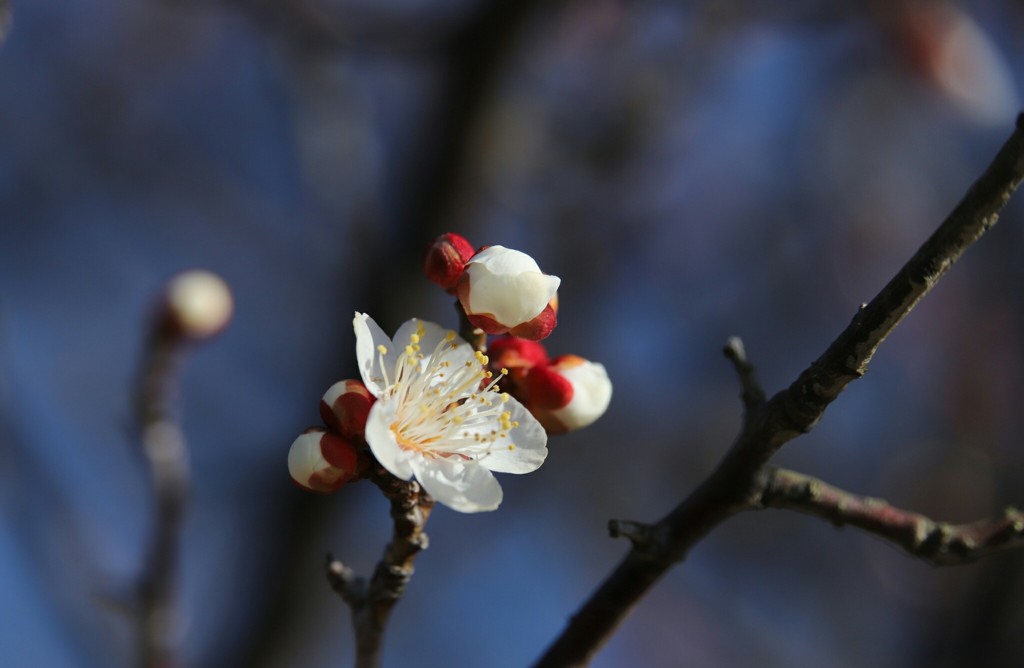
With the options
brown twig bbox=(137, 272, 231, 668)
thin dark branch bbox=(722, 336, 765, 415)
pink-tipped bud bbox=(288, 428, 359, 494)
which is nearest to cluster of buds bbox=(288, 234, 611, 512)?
pink-tipped bud bbox=(288, 428, 359, 494)

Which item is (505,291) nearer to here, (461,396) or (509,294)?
(509,294)

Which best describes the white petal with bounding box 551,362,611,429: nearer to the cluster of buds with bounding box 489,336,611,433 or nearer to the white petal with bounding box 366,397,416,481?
the cluster of buds with bounding box 489,336,611,433

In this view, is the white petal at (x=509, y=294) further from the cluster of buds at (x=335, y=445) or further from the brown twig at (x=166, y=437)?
the brown twig at (x=166, y=437)

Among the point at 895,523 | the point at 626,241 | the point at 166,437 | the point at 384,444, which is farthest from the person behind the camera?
the point at 626,241

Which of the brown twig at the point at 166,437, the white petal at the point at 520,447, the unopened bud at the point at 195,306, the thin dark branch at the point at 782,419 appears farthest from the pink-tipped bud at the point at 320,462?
the unopened bud at the point at 195,306

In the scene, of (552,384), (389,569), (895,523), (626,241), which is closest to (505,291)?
(552,384)

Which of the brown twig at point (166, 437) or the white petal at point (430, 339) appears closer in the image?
the white petal at point (430, 339)

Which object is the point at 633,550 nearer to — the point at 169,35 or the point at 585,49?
the point at 585,49
